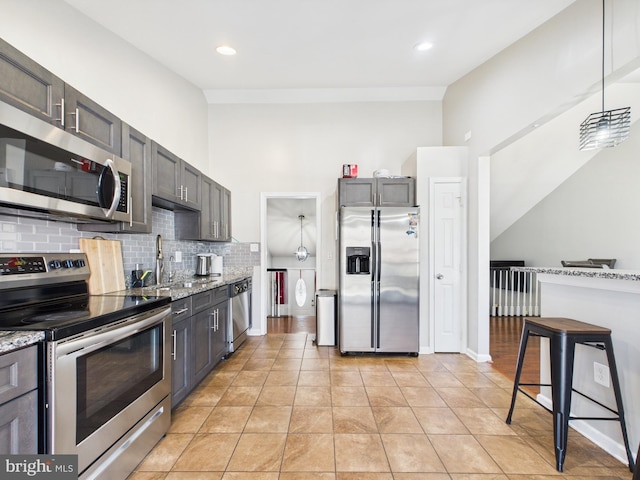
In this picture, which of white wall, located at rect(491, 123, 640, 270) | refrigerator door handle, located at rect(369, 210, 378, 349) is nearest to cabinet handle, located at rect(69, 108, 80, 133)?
refrigerator door handle, located at rect(369, 210, 378, 349)

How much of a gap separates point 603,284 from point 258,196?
370 centimetres

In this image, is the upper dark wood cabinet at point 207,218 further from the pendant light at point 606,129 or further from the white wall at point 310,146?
the pendant light at point 606,129

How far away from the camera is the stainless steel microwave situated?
4.32ft

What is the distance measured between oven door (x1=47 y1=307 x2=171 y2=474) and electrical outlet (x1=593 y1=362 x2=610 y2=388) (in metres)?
2.71

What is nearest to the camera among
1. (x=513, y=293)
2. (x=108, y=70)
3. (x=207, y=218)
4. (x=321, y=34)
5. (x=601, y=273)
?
(x=601, y=273)

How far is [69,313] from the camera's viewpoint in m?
1.48

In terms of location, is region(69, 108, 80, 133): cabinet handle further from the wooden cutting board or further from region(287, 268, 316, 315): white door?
Answer: region(287, 268, 316, 315): white door

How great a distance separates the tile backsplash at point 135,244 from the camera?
70.0 inches

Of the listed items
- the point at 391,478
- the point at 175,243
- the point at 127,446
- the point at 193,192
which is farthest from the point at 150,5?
the point at 391,478

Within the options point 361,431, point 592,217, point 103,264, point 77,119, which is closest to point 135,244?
point 103,264

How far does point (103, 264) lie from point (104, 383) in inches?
45.5

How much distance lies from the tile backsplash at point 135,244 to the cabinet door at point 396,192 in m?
1.89

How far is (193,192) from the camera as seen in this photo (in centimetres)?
322

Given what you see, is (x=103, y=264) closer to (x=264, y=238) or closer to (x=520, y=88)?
(x=264, y=238)
